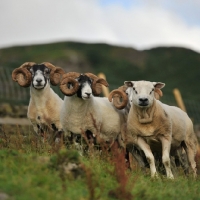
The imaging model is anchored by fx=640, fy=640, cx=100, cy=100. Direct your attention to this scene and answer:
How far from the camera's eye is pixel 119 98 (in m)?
14.2

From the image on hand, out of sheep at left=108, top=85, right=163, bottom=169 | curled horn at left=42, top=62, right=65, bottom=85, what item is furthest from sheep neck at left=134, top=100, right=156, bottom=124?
curled horn at left=42, top=62, right=65, bottom=85

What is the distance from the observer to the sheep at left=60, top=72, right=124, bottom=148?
43.1 feet

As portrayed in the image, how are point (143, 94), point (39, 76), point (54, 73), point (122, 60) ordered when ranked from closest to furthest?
point (143, 94)
point (39, 76)
point (54, 73)
point (122, 60)

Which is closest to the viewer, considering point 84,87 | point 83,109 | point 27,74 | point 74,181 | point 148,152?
point 74,181

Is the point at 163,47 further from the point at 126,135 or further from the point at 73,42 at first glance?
the point at 126,135

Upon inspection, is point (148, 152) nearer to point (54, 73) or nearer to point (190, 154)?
point (190, 154)

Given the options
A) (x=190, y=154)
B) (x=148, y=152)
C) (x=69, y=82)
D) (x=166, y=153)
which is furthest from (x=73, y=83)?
(x=190, y=154)

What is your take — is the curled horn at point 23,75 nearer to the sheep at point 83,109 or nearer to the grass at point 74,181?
the sheep at point 83,109

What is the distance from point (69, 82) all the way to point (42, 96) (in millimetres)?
1232

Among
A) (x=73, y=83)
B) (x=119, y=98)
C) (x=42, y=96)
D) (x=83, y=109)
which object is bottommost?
(x=83, y=109)

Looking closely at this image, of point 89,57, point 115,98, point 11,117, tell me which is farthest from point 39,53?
point 115,98

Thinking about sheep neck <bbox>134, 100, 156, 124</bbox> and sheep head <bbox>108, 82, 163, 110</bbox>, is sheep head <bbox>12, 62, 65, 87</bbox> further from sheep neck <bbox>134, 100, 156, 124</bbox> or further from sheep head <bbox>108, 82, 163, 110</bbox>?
sheep neck <bbox>134, 100, 156, 124</bbox>

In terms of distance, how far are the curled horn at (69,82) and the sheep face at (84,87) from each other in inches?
4.1

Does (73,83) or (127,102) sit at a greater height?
(73,83)
